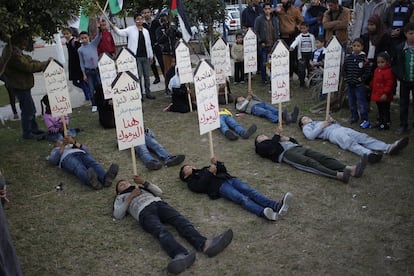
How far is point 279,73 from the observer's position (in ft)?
22.1

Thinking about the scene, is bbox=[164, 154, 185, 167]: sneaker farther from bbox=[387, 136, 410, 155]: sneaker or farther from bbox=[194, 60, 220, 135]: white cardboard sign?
bbox=[387, 136, 410, 155]: sneaker

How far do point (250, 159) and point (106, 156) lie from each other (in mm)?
2447

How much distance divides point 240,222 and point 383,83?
3900 mm

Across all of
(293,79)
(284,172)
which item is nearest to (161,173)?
(284,172)

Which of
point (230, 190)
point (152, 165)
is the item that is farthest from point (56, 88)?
point (230, 190)

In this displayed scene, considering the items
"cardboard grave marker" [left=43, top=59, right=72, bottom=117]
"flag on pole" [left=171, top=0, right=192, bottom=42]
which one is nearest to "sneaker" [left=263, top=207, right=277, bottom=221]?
"cardboard grave marker" [left=43, top=59, right=72, bottom=117]

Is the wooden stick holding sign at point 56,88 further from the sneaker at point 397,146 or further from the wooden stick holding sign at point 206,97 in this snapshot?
the sneaker at point 397,146

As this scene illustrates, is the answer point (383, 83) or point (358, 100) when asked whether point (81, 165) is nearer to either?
point (358, 100)

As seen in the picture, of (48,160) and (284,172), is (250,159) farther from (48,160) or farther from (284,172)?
(48,160)

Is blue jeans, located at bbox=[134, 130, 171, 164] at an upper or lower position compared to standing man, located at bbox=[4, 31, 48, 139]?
lower

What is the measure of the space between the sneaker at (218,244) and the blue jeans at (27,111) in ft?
17.3

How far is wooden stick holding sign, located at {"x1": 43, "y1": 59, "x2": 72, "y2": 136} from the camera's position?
664cm

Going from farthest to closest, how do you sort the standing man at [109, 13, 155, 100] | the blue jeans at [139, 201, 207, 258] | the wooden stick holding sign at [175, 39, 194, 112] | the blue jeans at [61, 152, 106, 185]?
the standing man at [109, 13, 155, 100] → the wooden stick holding sign at [175, 39, 194, 112] → the blue jeans at [61, 152, 106, 185] → the blue jeans at [139, 201, 207, 258]

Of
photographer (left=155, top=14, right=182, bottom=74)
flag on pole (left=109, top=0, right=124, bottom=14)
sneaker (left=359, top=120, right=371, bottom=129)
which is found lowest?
sneaker (left=359, top=120, right=371, bottom=129)
